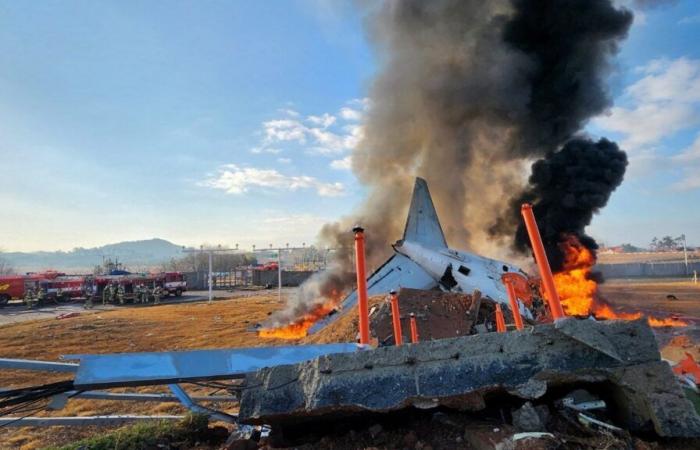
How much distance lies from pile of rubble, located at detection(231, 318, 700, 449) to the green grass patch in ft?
3.51

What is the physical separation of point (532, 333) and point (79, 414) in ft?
24.5

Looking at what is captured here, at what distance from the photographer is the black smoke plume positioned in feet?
59.2

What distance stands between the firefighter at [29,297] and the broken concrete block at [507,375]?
3589 centimetres

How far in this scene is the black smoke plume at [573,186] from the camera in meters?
18.0

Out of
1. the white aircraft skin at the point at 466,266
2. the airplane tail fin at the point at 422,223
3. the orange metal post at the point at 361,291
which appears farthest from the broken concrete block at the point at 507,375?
the airplane tail fin at the point at 422,223

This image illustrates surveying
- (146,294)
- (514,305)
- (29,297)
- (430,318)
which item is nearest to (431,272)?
(430,318)

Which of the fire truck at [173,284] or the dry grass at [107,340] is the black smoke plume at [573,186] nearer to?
the dry grass at [107,340]

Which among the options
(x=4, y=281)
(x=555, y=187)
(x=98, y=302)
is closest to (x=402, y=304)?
(x=555, y=187)

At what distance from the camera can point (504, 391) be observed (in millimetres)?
2902

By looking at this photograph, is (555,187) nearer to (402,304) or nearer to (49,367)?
(402,304)

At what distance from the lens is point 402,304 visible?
10.7m

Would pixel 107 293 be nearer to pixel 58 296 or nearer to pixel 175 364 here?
pixel 58 296

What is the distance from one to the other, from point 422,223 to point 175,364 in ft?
44.6

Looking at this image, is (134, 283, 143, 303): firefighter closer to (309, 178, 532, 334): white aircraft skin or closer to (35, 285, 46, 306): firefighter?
(35, 285, 46, 306): firefighter
